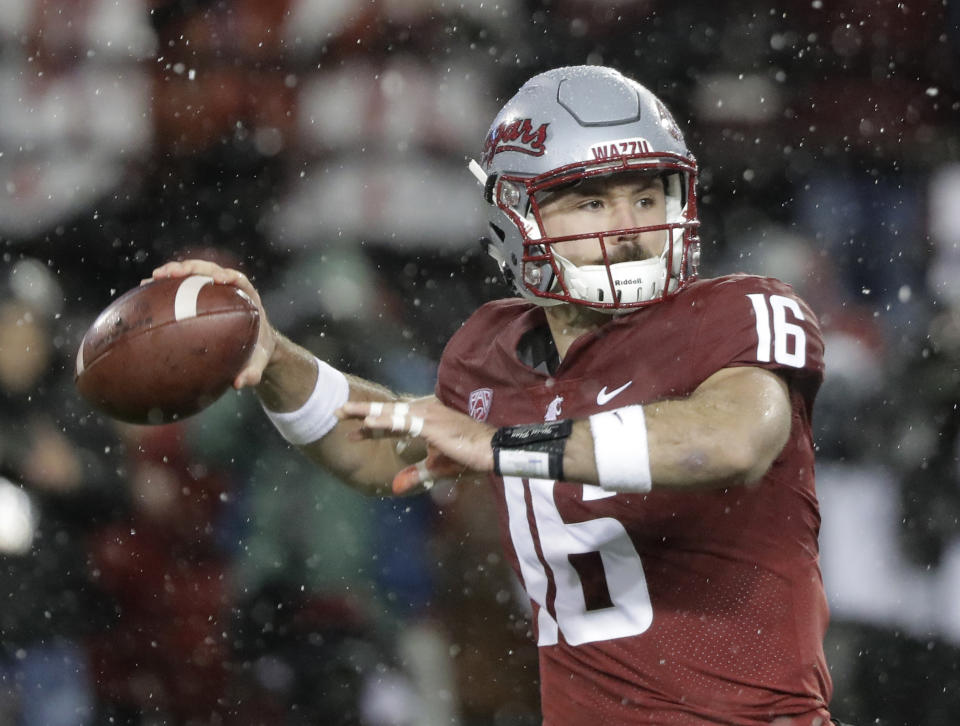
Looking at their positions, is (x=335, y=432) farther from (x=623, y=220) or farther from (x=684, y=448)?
(x=684, y=448)

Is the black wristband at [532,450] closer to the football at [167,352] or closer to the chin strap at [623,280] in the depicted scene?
the chin strap at [623,280]

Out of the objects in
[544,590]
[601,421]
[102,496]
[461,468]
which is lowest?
[102,496]

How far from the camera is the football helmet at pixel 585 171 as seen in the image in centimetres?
190

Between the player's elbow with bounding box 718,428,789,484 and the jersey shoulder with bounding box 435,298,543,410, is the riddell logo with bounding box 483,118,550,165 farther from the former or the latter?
the player's elbow with bounding box 718,428,789,484

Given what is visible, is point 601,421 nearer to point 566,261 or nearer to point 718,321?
point 718,321

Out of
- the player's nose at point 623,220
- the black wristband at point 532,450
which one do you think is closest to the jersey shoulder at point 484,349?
the player's nose at point 623,220

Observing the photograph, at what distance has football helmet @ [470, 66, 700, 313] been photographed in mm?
1899

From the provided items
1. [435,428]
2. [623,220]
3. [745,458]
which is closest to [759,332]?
[745,458]

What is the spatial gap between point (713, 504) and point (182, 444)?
2.23 metres

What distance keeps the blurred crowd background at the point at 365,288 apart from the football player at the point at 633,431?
56.5 inches

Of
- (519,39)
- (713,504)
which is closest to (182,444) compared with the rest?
(519,39)

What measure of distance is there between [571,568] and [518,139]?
2.61 ft

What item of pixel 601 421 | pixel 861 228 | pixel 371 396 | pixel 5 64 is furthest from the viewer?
pixel 5 64

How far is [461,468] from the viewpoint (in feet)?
5.64
